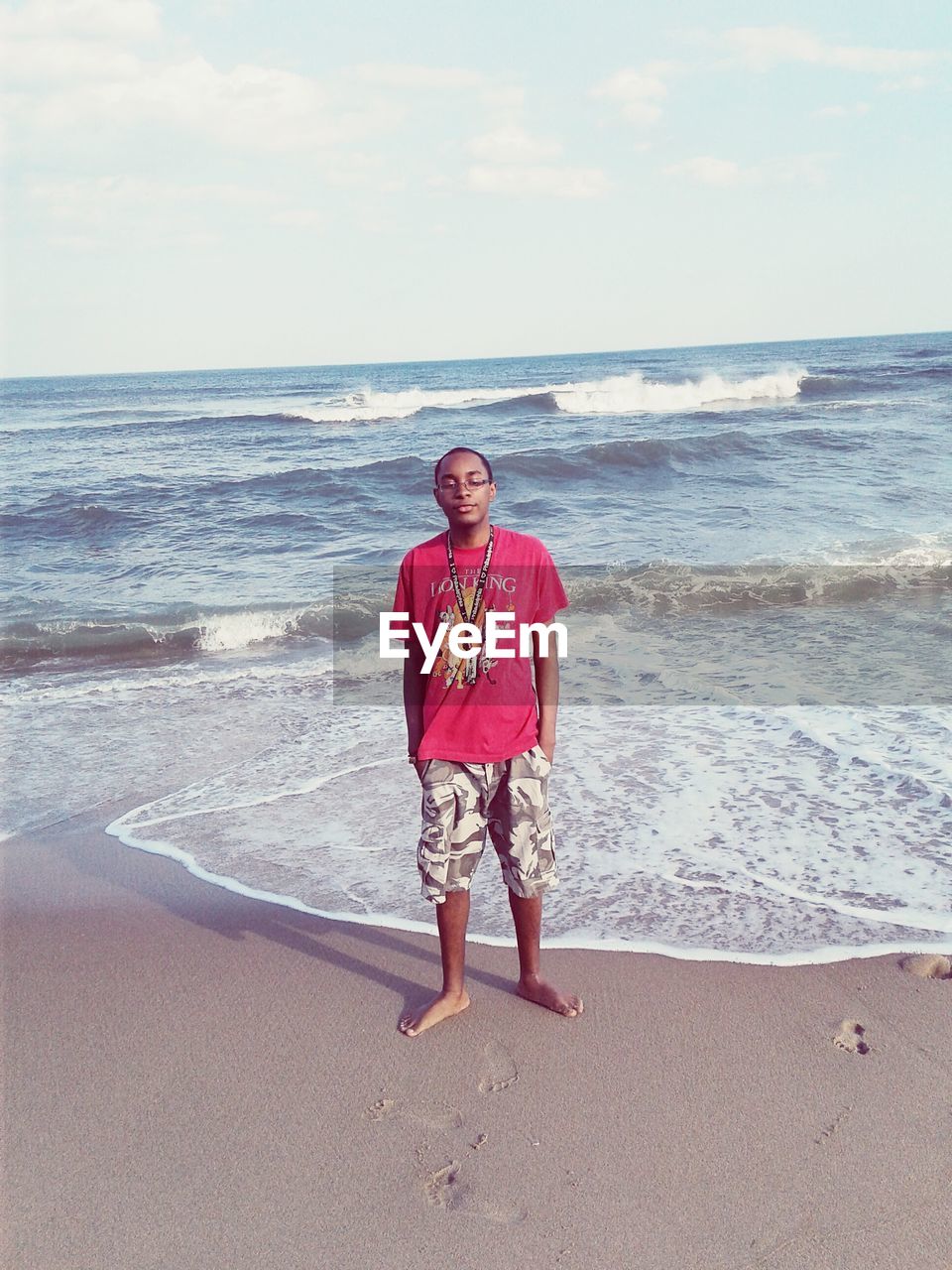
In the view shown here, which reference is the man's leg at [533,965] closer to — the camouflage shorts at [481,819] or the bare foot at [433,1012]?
the camouflage shorts at [481,819]

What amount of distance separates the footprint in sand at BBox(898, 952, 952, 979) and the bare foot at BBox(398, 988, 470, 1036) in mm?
1459

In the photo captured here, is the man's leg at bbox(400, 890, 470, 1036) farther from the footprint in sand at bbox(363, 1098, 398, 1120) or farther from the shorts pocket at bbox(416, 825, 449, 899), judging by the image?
the footprint in sand at bbox(363, 1098, 398, 1120)

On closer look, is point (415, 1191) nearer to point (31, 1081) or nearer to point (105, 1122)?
point (105, 1122)

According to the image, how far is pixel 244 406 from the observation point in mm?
33844

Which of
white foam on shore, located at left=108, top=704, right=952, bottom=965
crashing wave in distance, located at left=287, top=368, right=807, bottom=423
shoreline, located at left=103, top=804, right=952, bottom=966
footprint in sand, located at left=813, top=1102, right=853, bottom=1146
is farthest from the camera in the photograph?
crashing wave in distance, located at left=287, top=368, right=807, bottom=423

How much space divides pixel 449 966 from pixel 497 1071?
373mm

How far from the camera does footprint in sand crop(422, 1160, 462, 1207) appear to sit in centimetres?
221

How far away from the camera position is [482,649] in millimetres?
2783

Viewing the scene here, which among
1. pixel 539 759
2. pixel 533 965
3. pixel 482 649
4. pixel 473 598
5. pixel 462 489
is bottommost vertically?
pixel 533 965

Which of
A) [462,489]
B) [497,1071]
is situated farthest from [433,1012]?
[462,489]

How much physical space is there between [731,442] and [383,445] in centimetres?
778

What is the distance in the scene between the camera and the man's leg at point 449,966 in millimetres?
2900

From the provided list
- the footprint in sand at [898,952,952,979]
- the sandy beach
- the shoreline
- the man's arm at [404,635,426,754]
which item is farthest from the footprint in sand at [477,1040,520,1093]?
the footprint in sand at [898,952,952,979]

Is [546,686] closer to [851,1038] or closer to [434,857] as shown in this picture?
[434,857]
